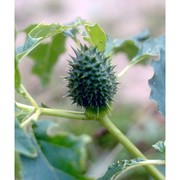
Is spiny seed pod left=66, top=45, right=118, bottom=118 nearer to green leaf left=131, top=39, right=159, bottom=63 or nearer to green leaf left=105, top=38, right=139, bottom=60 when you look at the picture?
green leaf left=131, top=39, right=159, bottom=63

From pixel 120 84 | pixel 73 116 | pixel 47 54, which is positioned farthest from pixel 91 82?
pixel 120 84

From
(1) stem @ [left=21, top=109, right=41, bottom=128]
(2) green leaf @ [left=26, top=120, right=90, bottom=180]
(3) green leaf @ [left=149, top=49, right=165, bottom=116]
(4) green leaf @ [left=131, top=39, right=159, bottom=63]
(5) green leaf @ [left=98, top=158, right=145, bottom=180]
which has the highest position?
(4) green leaf @ [left=131, top=39, right=159, bottom=63]

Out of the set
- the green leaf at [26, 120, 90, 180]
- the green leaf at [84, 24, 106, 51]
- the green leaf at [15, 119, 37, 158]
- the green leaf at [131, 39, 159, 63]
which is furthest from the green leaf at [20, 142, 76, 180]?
the green leaf at [131, 39, 159, 63]

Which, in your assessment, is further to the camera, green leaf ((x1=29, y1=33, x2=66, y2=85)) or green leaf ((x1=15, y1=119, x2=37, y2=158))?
green leaf ((x1=29, y1=33, x2=66, y2=85))

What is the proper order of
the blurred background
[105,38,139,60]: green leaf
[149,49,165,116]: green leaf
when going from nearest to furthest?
[149,49,165,116]: green leaf < [105,38,139,60]: green leaf < the blurred background

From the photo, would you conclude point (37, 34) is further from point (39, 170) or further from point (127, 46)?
point (127, 46)

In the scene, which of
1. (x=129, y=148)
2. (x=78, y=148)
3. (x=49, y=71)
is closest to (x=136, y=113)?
(x=49, y=71)

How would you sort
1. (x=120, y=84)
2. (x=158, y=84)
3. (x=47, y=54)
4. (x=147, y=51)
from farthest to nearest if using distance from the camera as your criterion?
1. (x=120, y=84)
2. (x=47, y=54)
3. (x=147, y=51)
4. (x=158, y=84)
